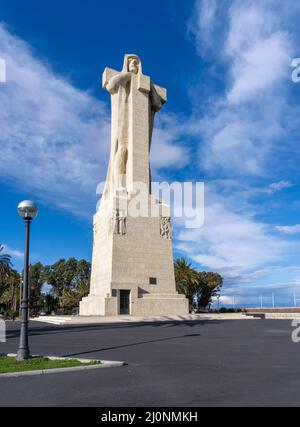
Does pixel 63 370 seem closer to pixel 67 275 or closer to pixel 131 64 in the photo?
pixel 131 64

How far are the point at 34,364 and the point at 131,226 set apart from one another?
82.0 ft

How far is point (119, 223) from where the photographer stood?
1298 inches

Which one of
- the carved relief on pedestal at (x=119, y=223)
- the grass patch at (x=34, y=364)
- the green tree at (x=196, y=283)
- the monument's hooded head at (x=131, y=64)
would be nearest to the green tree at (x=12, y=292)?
the green tree at (x=196, y=283)

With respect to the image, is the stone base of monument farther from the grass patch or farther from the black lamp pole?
the grass patch

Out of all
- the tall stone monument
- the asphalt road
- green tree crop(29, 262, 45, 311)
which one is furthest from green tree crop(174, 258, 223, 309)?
the asphalt road

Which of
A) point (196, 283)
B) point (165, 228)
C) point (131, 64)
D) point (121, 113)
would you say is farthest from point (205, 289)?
point (131, 64)

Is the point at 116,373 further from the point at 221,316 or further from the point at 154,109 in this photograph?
the point at 154,109

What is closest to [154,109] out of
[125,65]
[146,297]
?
[125,65]

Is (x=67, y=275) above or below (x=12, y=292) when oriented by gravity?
above

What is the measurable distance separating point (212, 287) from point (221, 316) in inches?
964

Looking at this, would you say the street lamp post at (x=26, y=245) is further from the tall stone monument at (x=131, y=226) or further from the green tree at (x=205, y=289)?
the green tree at (x=205, y=289)

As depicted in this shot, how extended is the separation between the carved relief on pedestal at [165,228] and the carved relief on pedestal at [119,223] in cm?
350
